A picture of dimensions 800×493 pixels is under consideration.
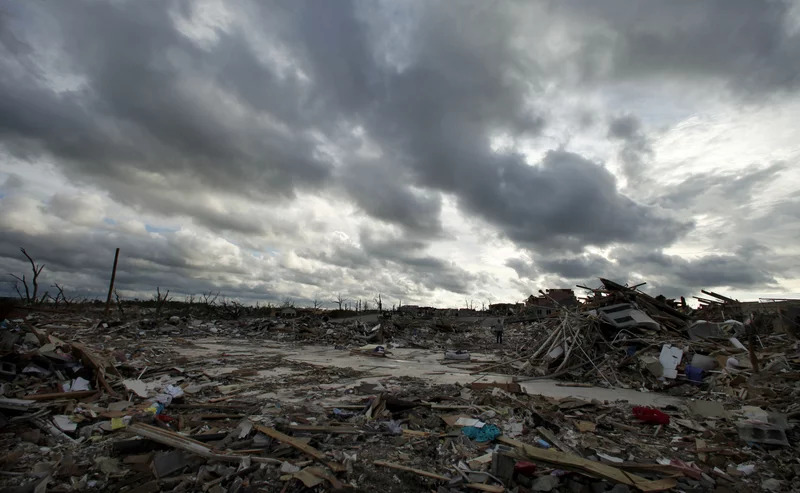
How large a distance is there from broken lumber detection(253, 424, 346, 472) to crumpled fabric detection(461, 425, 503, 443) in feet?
5.95

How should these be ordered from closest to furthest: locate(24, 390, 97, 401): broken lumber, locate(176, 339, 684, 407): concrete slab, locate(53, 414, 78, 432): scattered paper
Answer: locate(53, 414, 78, 432): scattered paper, locate(24, 390, 97, 401): broken lumber, locate(176, 339, 684, 407): concrete slab

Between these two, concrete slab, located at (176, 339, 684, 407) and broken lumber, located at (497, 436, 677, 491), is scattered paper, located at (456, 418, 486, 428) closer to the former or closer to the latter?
broken lumber, located at (497, 436, 677, 491)

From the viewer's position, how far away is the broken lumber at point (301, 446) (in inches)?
162

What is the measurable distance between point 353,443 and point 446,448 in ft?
3.81

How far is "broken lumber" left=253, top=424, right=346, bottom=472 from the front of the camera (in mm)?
4105

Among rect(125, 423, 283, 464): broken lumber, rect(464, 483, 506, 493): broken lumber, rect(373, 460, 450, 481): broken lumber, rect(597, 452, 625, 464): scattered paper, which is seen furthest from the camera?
rect(597, 452, 625, 464): scattered paper

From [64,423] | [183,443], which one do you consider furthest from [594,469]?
[64,423]

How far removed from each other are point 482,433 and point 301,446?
2.28m

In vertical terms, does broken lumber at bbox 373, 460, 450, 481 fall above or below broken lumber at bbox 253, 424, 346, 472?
below

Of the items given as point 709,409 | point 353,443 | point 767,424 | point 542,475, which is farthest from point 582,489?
point 709,409

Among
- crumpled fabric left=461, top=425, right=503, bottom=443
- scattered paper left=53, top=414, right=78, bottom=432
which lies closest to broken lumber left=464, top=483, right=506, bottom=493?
crumpled fabric left=461, top=425, right=503, bottom=443

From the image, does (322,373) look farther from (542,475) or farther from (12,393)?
(542,475)

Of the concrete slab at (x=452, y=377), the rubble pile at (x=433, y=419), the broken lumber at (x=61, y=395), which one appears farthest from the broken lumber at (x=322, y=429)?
the broken lumber at (x=61, y=395)

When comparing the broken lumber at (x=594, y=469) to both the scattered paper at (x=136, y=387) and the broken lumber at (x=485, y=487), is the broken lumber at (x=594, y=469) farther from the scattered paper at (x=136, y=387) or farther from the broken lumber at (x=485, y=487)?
the scattered paper at (x=136, y=387)
